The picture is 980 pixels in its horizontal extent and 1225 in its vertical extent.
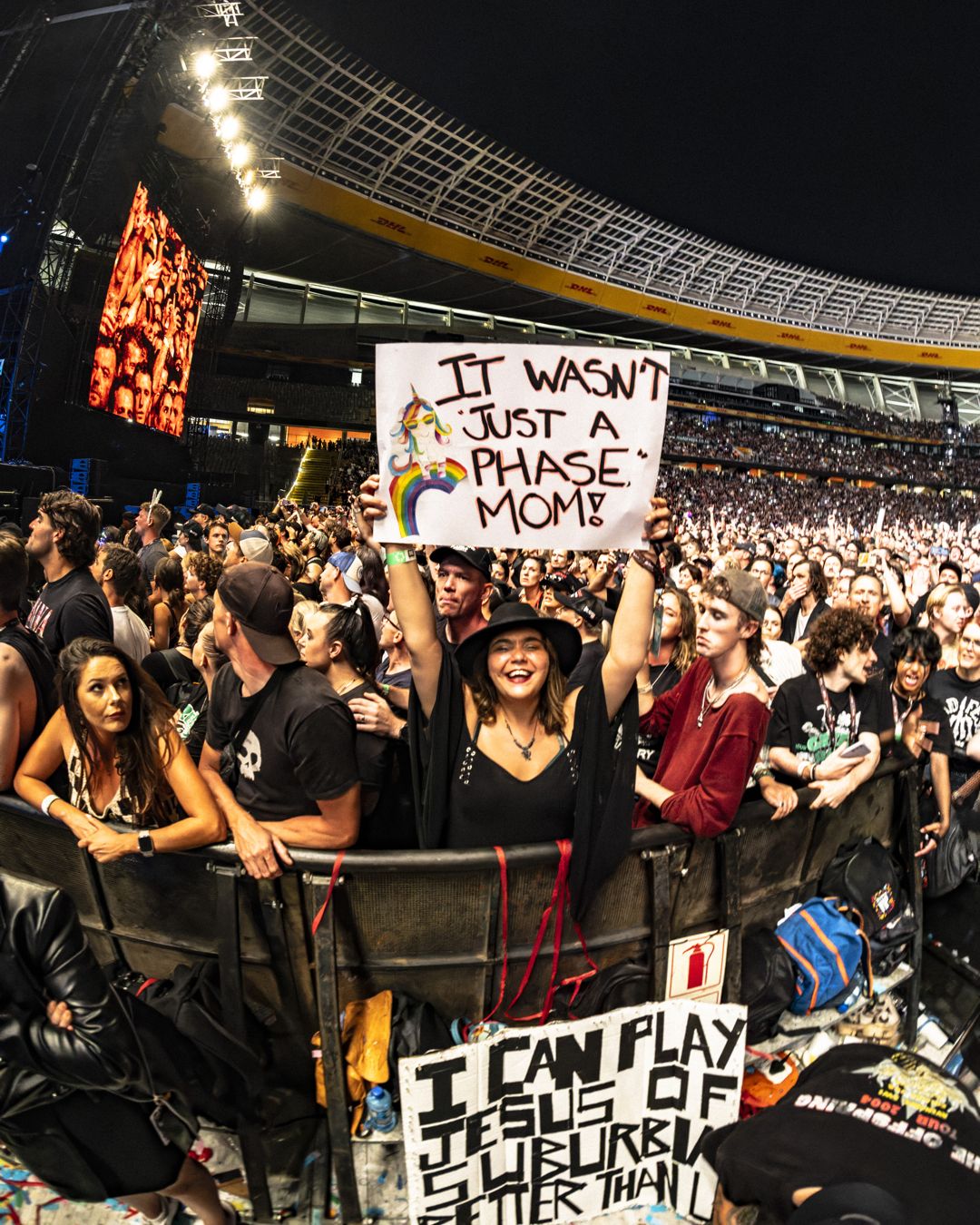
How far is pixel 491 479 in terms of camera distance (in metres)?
2.72

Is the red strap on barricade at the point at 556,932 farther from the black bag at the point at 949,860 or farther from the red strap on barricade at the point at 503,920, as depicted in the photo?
the black bag at the point at 949,860

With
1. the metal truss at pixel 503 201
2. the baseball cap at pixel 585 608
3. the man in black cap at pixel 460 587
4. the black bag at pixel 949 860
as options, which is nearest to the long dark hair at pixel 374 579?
the baseball cap at pixel 585 608

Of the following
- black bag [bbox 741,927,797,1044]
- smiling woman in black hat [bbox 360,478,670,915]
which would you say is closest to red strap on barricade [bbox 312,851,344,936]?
smiling woman in black hat [bbox 360,478,670,915]

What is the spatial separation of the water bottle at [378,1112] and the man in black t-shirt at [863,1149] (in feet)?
3.69

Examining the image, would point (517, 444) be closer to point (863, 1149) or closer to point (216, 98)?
point (863, 1149)

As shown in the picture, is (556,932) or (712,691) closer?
(556,932)

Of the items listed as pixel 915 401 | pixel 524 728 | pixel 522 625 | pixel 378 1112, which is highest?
pixel 915 401

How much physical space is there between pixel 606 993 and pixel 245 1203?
1.37m

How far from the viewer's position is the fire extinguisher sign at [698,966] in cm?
279

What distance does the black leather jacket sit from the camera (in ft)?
6.19

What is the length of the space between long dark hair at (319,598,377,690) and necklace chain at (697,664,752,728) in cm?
135

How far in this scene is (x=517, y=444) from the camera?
Result: 8.87 feet

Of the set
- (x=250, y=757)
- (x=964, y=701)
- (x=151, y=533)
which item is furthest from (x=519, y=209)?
(x=250, y=757)

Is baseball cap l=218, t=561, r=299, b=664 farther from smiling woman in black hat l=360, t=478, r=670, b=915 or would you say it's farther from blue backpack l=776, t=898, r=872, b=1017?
blue backpack l=776, t=898, r=872, b=1017
